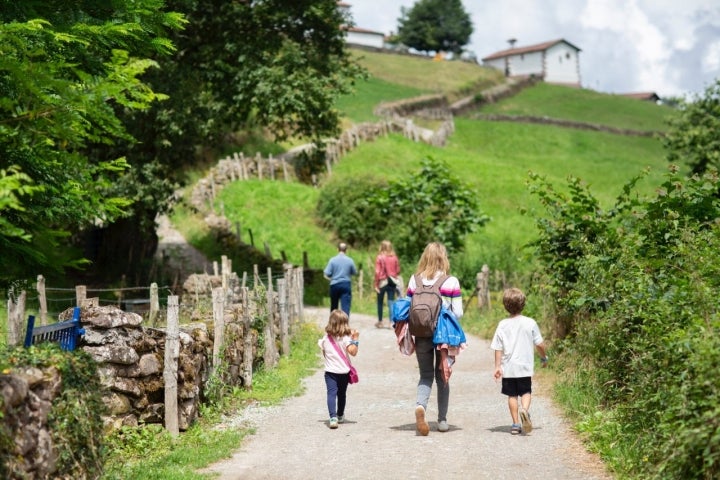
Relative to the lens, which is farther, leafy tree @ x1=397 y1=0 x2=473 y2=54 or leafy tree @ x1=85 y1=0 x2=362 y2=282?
leafy tree @ x1=397 y1=0 x2=473 y2=54

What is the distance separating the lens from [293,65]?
26750 mm

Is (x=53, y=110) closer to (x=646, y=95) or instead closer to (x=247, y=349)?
(x=247, y=349)

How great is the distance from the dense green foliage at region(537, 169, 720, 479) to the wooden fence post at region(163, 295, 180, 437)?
4.68 metres

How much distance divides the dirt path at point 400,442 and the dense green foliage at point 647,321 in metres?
0.60

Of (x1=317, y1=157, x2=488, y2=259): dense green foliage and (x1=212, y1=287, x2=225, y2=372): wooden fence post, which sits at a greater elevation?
(x1=317, y1=157, x2=488, y2=259): dense green foliage

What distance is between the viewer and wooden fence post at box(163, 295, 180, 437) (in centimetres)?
1070

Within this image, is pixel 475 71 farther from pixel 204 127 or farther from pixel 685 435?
pixel 685 435

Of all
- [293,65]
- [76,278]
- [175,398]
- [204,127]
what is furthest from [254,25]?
[175,398]

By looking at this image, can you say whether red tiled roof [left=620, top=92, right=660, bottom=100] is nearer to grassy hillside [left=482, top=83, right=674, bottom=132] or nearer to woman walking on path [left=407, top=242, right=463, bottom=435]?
grassy hillside [left=482, top=83, right=674, bottom=132]

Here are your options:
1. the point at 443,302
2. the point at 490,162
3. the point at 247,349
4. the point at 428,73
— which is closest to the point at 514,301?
the point at 443,302

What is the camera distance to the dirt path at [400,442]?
9.05m

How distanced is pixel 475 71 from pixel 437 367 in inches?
3585

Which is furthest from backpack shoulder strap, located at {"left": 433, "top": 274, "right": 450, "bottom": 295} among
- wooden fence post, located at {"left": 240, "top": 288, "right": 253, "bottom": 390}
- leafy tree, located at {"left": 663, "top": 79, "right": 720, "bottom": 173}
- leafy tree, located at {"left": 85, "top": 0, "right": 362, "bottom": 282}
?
leafy tree, located at {"left": 663, "top": 79, "right": 720, "bottom": 173}

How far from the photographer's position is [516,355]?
10.8 m
